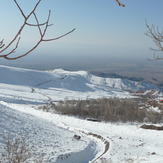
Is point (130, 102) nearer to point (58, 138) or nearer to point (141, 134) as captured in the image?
point (141, 134)

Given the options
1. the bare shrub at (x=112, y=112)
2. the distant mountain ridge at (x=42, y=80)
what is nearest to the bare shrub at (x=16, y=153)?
the bare shrub at (x=112, y=112)

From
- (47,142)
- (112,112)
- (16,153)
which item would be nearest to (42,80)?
(112,112)

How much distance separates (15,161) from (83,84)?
9870cm

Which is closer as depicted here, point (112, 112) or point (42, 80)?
point (112, 112)

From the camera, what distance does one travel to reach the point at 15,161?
16.3 feet

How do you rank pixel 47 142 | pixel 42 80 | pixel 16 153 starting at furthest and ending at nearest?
Result: pixel 42 80
pixel 47 142
pixel 16 153

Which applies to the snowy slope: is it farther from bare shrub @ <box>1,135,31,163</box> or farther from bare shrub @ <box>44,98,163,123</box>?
bare shrub @ <box>44,98,163,123</box>

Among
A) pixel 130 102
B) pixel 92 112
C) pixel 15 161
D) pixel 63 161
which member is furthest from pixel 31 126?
pixel 130 102

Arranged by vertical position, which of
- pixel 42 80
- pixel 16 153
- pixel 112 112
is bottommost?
pixel 112 112

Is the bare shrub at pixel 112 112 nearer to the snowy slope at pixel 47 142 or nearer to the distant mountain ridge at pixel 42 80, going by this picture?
the snowy slope at pixel 47 142

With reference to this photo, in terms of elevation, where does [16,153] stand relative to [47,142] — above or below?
above

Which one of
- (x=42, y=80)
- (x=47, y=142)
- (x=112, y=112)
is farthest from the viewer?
(x=42, y=80)

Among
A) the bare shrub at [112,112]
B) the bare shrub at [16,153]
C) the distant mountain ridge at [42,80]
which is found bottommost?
the bare shrub at [112,112]

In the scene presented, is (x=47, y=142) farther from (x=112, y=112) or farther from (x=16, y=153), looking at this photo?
(x=112, y=112)
